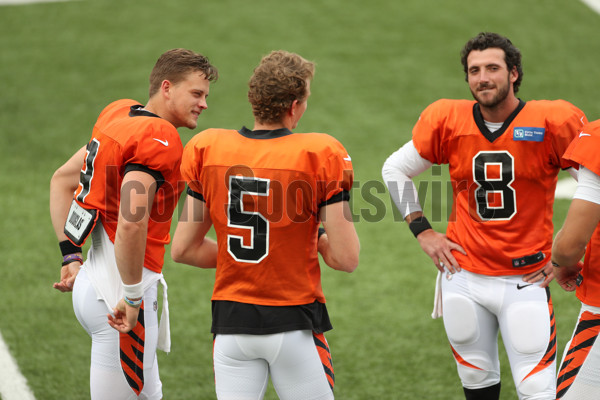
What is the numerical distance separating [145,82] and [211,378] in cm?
586

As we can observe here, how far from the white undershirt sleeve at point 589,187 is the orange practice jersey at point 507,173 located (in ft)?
1.80

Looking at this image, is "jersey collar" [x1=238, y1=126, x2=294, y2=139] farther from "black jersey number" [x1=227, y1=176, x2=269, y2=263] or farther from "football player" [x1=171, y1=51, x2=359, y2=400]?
"black jersey number" [x1=227, y1=176, x2=269, y2=263]

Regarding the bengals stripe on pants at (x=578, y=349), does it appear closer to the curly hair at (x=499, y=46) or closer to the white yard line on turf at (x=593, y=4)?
the curly hair at (x=499, y=46)

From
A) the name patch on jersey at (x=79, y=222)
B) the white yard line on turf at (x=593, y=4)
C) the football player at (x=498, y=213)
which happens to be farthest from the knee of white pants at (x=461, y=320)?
the white yard line on turf at (x=593, y=4)

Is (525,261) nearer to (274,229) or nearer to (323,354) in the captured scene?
(323,354)

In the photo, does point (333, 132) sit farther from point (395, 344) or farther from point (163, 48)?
point (395, 344)

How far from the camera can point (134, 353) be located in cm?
341

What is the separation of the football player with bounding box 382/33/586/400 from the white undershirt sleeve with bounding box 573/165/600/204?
556 millimetres

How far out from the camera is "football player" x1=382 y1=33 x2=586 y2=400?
3615 millimetres

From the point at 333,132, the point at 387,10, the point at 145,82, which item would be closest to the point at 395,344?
the point at 333,132

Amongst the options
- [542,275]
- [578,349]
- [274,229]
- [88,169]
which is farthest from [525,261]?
[88,169]

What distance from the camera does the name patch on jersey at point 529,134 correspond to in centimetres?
362

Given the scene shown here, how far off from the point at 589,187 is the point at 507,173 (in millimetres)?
666

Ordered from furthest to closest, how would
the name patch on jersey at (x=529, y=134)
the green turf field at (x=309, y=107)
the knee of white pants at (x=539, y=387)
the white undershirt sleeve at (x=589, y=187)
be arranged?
the green turf field at (x=309, y=107)
the name patch on jersey at (x=529, y=134)
the knee of white pants at (x=539, y=387)
the white undershirt sleeve at (x=589, y=187)
